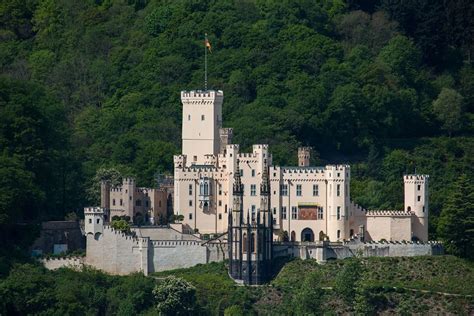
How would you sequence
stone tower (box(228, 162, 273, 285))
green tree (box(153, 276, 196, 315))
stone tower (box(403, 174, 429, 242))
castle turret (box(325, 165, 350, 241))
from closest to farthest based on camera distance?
green tree (box(153, 276, 196, 315)), stone tower (box(228, 162, 273, 285)), castle turret (box(325, 165, 350, 241)), stone tower (box(403, 174, 429, 242))

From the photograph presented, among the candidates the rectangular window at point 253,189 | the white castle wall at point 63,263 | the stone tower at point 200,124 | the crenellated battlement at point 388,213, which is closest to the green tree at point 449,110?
the stone tower at point 200,124

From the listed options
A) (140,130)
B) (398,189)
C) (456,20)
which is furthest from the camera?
(456,20)

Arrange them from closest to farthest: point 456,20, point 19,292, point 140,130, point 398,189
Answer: point 19,292 < point 398,189 < point 140,130 < point 456,20

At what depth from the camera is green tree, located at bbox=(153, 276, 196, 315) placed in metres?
137

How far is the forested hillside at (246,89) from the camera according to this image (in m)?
150

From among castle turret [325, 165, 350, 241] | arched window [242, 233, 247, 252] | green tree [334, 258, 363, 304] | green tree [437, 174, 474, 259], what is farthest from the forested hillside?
arched window [242, 233, 247, 252]

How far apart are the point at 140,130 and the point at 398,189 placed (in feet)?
60.9

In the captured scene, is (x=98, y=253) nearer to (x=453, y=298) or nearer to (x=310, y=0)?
(x=453, y=298)

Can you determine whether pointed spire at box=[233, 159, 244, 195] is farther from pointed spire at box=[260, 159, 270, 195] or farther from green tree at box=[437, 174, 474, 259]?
green tree at box=[437, 174, 474, 259]

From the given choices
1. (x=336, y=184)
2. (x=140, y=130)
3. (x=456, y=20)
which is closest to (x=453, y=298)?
(x=336, y=184)

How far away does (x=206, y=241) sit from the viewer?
143 m

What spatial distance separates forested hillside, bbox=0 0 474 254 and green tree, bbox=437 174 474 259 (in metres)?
0.08

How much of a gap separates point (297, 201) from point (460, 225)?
8.55m

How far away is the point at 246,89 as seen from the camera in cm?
16838
